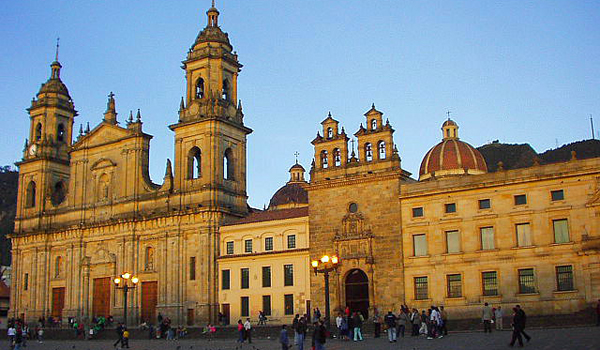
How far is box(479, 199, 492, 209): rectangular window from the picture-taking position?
44125mm

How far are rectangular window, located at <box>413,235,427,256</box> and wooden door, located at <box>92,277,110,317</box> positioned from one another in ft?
94.7

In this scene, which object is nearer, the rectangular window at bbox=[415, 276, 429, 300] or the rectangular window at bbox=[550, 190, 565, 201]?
the rectangular window at bbox=[550, 190, 565, 201]

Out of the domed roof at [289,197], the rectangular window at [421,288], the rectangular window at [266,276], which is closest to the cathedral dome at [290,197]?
the domed roof at [289,197]

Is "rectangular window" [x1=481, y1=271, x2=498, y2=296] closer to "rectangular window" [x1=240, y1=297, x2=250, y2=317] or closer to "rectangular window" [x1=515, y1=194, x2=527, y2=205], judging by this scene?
"rectangular window" [x1=515, y1=194, x2=527, y2=205]

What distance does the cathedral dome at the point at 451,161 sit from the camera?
206ft

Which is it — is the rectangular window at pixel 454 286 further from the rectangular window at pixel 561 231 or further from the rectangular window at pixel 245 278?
the rectangular window at pixel 245 278

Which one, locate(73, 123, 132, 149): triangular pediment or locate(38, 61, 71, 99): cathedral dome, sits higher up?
locate(38, 61, 71, 99): cathedral dome

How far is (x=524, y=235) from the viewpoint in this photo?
→ 1683 inches

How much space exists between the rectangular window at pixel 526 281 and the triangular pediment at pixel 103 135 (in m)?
35.8

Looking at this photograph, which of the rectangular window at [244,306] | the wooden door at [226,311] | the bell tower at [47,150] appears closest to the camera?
the rectangular window at [244,306]

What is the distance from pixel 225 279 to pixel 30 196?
28.2 meters

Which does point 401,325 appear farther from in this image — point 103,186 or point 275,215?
point 103,186

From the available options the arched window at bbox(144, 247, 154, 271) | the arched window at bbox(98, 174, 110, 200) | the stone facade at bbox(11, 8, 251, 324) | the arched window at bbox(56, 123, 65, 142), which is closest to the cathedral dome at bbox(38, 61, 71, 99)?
the arched window at bbox(56, 123, 65, 142)

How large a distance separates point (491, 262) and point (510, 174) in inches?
214
